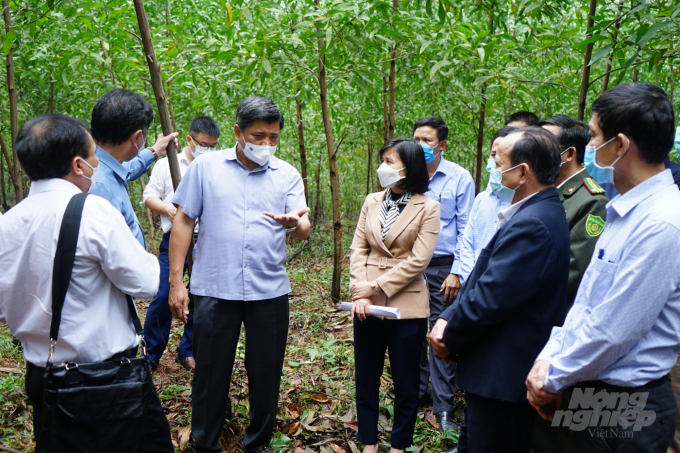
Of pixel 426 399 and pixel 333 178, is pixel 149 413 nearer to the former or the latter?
pixel 426 399

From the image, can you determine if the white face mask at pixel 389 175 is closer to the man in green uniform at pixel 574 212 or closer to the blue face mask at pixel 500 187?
the blue face mask at pixel 500 187

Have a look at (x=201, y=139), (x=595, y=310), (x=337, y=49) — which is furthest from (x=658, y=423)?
(x=201, y=139)

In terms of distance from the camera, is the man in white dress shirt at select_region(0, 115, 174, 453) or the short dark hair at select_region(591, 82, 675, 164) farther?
the man in white dress shirt at select_region(0, 115, 174, 453)

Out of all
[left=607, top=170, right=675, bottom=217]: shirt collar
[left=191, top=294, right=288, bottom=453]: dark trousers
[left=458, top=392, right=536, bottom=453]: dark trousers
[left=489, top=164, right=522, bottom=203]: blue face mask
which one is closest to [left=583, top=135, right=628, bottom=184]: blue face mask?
[left=607, top=170, right=675, bottom=217]: shirt collar

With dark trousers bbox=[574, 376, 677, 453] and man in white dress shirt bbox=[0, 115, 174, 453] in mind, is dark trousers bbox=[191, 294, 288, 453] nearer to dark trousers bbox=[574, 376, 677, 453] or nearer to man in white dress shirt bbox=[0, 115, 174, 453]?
man in white dress shirt bbox=[0, 115, 174, 453]

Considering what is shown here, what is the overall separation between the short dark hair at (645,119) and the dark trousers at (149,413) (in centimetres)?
201

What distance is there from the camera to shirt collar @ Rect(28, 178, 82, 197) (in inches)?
72.4

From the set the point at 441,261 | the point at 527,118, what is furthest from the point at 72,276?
the point at 527,118

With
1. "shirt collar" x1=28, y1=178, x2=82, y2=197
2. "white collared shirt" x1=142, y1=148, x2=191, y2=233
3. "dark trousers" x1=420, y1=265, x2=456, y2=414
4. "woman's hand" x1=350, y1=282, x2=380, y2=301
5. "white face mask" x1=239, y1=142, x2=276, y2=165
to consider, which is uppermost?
"white face mask" x1=239, y1=142, x2=276, y2=165

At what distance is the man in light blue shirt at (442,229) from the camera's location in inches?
132

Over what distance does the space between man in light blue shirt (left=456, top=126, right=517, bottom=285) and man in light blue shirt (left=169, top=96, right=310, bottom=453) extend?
1.19 meters

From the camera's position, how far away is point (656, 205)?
4.95 feet

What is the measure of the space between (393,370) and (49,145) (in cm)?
209

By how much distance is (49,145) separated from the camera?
1.83m
